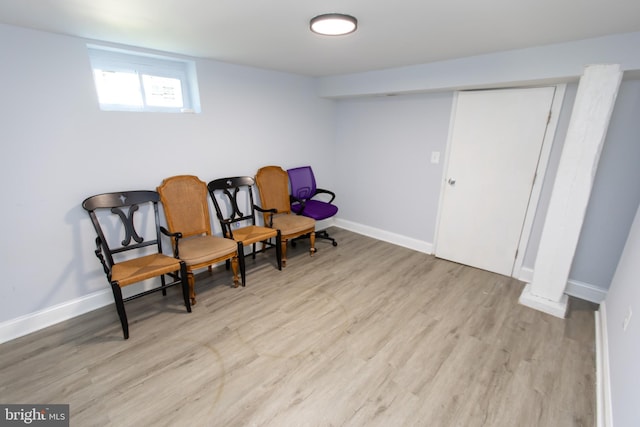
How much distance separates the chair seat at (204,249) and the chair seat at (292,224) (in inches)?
24.7

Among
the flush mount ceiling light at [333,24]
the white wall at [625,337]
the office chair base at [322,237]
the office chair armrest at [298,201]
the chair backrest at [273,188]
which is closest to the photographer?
the white wall at [625,337]

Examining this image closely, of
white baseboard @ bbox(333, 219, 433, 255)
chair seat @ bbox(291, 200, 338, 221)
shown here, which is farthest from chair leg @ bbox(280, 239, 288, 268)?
white baseboard @ bbox(333, 219, 433, 255)

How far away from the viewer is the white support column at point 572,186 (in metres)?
2.01

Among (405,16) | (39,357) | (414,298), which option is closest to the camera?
(405,16)

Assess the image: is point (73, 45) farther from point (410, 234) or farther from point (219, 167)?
point (410, 234)

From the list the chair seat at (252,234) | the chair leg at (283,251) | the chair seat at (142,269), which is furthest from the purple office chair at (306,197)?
the chair seat at (142,269)

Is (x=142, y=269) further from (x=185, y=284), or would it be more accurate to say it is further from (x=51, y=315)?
(x=51, y=315)

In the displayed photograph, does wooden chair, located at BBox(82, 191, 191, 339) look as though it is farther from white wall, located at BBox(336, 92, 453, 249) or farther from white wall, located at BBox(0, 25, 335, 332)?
white wall, located at BBox(336, 92, 453, 249)

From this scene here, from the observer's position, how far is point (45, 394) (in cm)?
167

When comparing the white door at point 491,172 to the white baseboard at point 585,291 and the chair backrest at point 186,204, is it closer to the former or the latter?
the white baseboard at point 585,291

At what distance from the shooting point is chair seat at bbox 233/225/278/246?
2789mm

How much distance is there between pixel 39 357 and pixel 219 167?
2.02 meters

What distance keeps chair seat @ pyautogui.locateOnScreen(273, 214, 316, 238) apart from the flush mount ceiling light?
74.6 inches

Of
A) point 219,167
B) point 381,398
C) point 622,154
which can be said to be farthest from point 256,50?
point 622,154
